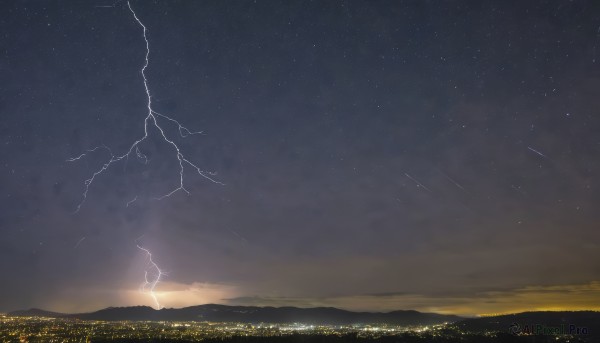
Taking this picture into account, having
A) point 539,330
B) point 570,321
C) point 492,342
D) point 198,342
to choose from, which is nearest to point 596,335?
point 539,330

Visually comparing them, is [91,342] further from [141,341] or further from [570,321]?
[570,321]

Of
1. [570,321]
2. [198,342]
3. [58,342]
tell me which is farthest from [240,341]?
[570,321]

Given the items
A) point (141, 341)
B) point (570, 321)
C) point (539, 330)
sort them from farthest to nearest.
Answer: point (570, 321)
point (539, 330)
point (141, 341)

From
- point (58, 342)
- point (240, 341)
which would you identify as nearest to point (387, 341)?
point (240, 341)

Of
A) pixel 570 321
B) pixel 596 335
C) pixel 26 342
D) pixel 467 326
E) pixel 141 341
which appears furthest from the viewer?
pixel 467 326

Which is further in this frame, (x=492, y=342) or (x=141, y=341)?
(x=492, y=342)

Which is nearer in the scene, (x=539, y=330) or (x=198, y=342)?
(x=198, y=342)

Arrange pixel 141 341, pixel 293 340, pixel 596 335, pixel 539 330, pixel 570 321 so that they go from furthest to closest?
pixel 570 321, pixel 539 330, pixel 596 335, pixel 293 340, pixel 141 341

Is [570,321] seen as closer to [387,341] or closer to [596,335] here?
[596,335]

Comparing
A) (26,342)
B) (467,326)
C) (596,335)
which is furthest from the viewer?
(467,326)
